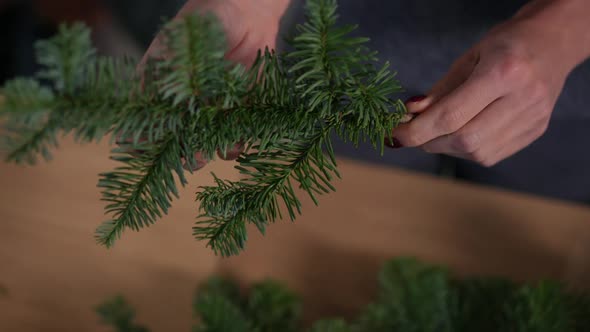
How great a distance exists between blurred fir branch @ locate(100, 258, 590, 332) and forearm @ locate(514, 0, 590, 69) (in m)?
0.17

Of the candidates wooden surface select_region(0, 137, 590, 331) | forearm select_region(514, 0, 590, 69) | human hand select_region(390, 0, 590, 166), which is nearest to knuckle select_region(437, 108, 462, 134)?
human hand select_region(390, 0, 590, 166)

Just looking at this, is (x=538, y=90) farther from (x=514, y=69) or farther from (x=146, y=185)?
(x=146, y=185)

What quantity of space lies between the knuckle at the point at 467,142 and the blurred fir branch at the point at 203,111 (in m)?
0.09

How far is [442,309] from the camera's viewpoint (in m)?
0.47

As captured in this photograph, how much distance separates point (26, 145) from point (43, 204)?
0.27 metres

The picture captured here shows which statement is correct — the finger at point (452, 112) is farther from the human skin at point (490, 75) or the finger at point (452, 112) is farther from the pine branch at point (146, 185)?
the pine branch at point (146, 185)

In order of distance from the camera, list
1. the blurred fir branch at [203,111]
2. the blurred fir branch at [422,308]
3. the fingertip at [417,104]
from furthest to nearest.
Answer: the blurred fir branch at [422,308] → the fingertip at [417,104] → the blurred fir branch at [203,111]

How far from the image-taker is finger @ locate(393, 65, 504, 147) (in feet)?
0.91

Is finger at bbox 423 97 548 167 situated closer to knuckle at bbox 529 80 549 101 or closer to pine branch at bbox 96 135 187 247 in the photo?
knuckle at bbox 529 80 549 101

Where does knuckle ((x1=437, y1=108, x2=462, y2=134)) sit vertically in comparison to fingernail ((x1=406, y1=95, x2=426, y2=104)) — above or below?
below

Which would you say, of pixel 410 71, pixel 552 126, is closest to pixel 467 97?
pixel 410 71

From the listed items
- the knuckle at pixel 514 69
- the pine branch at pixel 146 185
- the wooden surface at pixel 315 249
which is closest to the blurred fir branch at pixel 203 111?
the pine branch at pixel 146 185

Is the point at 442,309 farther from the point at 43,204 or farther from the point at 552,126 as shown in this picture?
the point at 43,204

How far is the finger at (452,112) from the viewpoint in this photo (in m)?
0.28
